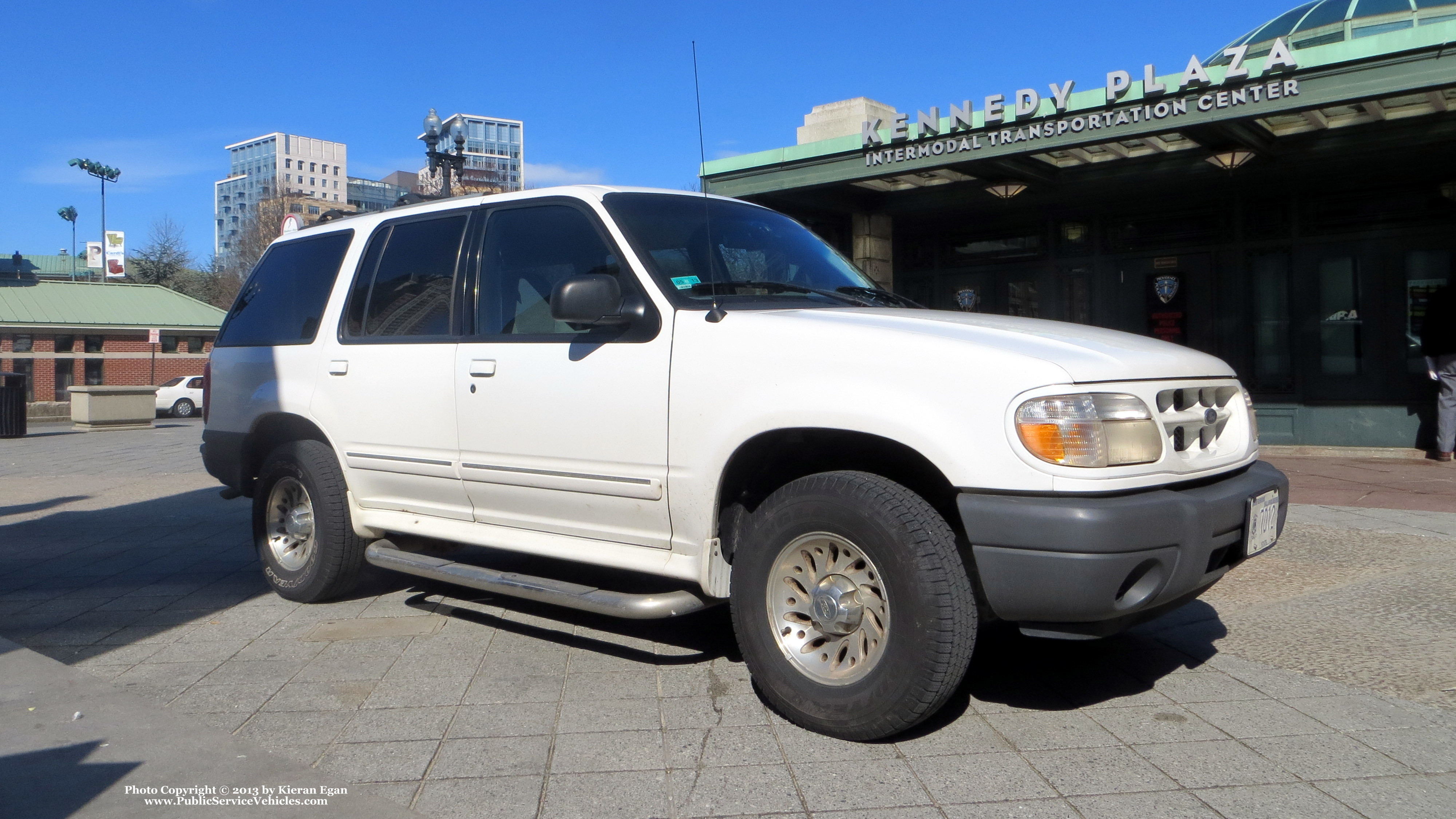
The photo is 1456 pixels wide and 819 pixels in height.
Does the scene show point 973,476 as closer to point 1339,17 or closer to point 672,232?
point 672,232

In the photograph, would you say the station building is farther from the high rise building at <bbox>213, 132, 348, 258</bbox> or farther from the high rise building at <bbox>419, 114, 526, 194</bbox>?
the high rise building at <bbox>213, 132, 348, 258</bbox>

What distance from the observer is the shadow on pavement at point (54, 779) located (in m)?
2.92

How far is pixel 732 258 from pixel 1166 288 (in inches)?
376

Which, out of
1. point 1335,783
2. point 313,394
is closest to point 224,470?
point 313,394

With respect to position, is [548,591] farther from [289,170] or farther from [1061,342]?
[289,170]

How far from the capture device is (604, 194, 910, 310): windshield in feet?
13.1

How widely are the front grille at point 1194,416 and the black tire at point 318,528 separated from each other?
3.67 metres

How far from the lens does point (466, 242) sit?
15.3 feet

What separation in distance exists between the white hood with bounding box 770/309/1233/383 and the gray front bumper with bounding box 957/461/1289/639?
386mm

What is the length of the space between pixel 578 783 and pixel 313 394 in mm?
2837

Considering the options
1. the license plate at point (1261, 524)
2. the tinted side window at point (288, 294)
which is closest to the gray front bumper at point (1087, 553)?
the license plate at point (1261, 524)

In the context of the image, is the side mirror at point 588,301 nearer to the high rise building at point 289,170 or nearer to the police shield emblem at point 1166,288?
the police shield emblem at point 1166,288

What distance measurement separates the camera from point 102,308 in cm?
5009

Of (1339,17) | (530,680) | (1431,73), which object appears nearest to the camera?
(530,680)
